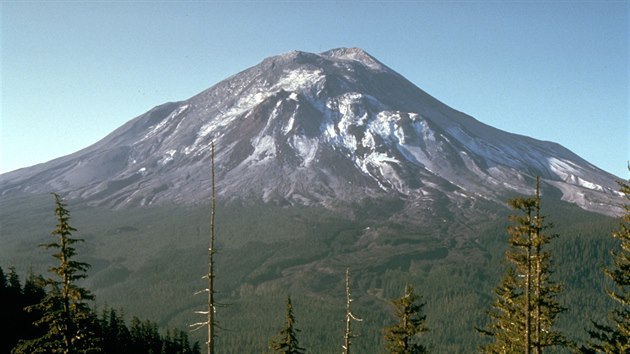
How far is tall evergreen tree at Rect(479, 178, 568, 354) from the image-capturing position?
74.4ft

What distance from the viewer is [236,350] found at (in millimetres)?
129750

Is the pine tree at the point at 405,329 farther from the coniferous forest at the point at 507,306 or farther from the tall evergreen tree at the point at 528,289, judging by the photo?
the tall evergreen tree at the point at 528,289

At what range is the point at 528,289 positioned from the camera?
920 inches

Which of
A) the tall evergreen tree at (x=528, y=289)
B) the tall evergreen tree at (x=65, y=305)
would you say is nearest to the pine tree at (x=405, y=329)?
the tall evergreen tree at (x=528, y=289)

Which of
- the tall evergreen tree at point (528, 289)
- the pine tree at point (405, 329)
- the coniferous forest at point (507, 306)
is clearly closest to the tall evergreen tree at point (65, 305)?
the coniferous forest at point (507, 306)

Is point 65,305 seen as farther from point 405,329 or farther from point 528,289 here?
point 528,289

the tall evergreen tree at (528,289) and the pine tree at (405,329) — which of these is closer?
the tall evergreen tree at (528,289)

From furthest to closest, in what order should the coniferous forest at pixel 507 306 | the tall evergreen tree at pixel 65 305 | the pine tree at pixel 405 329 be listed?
the pine tree at pixel 405 329 < the tall evergreen tree at pixel 65 305 < the coniferous forest at pixel 507 306

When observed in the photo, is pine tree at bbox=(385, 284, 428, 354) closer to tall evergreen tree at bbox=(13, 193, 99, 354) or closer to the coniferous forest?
the coniferous forest

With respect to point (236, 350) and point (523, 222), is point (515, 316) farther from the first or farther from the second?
point (236, 350)

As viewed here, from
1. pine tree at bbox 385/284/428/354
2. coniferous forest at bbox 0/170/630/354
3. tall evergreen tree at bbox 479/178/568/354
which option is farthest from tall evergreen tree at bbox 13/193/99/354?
tall evergreen tree at bbox 479/178/568/354

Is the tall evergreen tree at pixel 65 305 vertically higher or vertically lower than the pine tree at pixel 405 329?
higher

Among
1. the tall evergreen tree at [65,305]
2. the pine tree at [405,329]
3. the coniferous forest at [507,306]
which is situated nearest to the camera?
the coniferous forest at [507,306]

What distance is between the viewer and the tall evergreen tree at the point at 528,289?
2267cm
